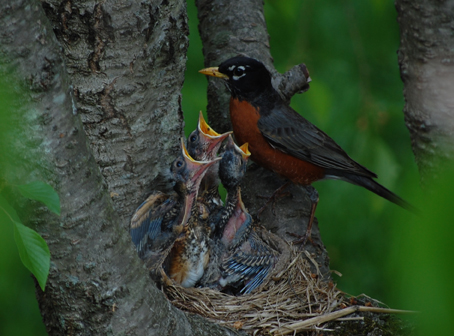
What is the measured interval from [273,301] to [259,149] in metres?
1.44

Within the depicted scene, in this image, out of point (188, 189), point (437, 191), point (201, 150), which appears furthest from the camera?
point (201, 150)

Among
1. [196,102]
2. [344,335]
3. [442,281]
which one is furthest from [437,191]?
[196,102]

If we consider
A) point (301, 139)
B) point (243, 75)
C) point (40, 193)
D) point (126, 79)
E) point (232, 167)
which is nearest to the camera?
point (40, 193)

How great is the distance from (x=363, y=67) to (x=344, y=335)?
2151mm

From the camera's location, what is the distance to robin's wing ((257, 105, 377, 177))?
153 inches

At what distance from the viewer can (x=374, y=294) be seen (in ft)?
13.5

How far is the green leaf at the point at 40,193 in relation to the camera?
1.11 m

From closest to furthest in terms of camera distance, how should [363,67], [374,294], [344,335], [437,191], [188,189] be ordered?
[437,191], [344,335], [188,189], [363,67], [374,294]

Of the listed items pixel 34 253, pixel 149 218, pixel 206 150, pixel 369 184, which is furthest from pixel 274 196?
pixel 34 253

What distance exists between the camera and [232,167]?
3.26 meters

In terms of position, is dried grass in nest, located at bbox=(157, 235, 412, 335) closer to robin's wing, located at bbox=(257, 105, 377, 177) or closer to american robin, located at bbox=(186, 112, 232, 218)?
american robin, located at bbox=(186, 112, 232, 218)

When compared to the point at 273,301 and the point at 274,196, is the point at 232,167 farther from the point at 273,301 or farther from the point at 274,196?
the point at 273,301

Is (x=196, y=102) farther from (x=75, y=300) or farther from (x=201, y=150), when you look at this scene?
(x=75, y=300)

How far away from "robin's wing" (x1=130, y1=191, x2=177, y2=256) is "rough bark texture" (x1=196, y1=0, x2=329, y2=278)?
0.81 meters
